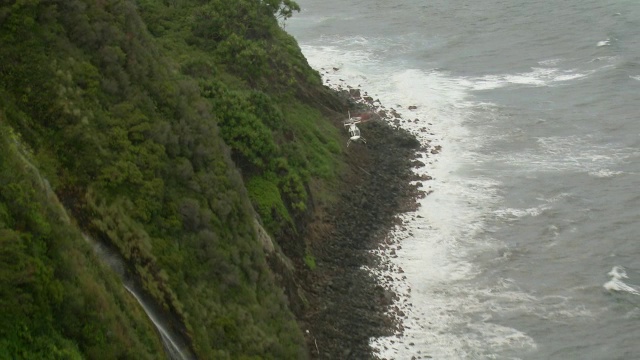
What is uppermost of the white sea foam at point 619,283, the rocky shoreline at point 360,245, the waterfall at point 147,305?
the waterfall at point 147,305

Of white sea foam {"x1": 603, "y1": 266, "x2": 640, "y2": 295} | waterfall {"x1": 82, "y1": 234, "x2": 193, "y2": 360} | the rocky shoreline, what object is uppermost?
waterfall {"x1": 82, "y1": 234, "x2": 193, "y2": 360}

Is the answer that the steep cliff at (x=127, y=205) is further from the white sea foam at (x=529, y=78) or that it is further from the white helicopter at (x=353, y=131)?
the white sea foam at (x=529, y=78)

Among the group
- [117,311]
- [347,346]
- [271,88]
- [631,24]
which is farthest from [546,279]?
[631,24]

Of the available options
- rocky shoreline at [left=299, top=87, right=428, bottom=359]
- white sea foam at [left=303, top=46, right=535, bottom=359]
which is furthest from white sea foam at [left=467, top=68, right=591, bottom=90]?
rocky shoreline at [left=299, top=87, right=428, bottom=359]

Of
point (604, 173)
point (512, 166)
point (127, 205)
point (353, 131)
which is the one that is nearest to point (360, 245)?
point (353, 131)

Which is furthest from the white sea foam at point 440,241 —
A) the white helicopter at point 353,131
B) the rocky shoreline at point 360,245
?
the white helicopter at point 353,131

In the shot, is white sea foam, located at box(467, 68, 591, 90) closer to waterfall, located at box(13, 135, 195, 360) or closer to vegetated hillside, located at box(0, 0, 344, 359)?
vegetated hillside, located at box(0, 0, 344, 359)
